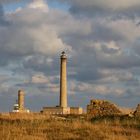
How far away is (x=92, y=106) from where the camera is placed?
117 feet

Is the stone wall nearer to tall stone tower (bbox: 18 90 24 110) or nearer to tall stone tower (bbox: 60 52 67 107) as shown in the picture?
tall stone tower (bbox: 60 52 67 107)

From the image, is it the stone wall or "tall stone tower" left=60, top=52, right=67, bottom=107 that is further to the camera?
"tall stone tower" left=60, top=52, right=67, bottom=107

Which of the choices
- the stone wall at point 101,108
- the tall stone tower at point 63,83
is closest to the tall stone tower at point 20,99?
the tall stone tower at point 63,83

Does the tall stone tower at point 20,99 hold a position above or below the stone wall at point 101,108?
above

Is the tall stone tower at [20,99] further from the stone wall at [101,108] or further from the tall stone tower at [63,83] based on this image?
the stone wall at [101,108]

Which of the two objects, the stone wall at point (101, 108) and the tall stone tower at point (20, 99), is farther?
the tall stone tower at point (20, 99)

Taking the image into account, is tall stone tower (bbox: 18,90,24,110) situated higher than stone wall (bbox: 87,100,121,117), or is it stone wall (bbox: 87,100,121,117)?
tall stone tower (bbox: 18,90,24,110)

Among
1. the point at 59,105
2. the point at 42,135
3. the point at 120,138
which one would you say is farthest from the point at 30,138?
the point at 59,105

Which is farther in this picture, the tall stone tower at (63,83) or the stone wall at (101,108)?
the tall stone tower at (63,83)

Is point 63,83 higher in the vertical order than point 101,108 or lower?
higher

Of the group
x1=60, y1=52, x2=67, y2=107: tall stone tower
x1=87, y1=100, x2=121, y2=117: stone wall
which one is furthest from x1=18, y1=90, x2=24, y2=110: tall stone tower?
x1=87, y1=100, x2=121, y2=117: stone wall

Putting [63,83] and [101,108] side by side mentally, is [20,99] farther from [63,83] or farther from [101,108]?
[101,108]

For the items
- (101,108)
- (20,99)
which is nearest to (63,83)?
(20,99)

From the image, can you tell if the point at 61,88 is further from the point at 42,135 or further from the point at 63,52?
the point at 42,135
